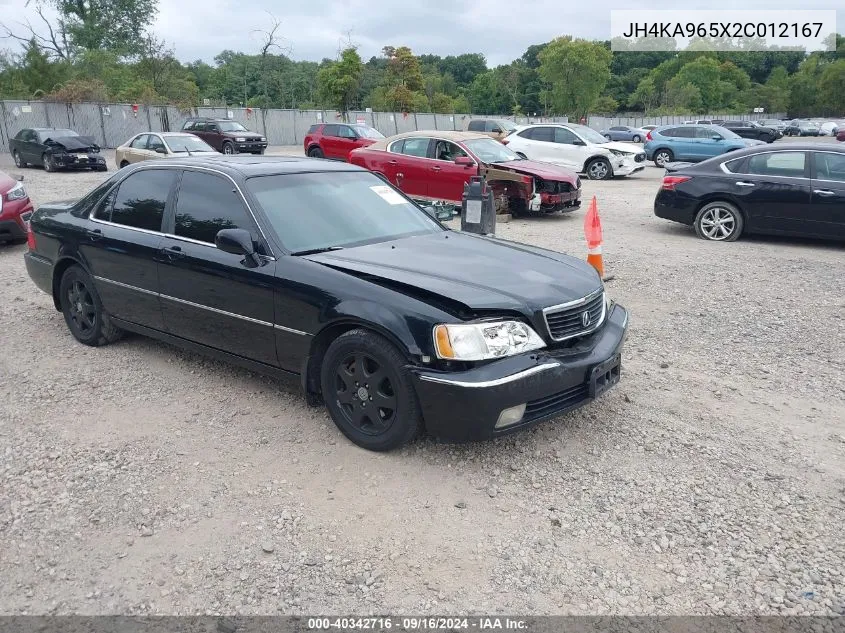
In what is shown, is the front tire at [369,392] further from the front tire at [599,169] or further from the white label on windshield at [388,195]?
the front tire at [599,169]

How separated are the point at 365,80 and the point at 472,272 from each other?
6560 centimetres

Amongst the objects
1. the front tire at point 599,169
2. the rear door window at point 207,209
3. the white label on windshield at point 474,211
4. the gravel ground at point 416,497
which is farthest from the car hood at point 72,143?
the rear door window at point 207,209

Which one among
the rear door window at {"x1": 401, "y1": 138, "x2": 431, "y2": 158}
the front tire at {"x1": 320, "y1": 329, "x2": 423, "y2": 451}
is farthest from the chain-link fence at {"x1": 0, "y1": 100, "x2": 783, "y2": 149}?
the front tire at {"x1": 320, "y1": 329, "x2": 423, "y2": 451}

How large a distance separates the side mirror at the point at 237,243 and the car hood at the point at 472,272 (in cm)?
39

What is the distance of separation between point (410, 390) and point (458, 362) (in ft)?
1.01

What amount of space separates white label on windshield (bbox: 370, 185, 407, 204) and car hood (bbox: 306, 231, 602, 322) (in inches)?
21.8

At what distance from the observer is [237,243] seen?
4.27m

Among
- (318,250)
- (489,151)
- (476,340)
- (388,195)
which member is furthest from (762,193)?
(476,340)

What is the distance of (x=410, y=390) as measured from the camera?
3693mm

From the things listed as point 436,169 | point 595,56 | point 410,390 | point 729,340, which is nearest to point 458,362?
point 410,390

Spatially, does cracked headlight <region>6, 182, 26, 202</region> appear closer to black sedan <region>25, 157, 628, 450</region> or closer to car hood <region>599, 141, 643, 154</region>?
black sedan <region>25, 157, 628, 450</region>

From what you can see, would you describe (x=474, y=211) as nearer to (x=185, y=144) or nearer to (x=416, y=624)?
(x=416, y=624)

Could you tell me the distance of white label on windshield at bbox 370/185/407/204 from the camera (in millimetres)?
5266

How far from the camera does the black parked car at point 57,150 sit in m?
21.9
